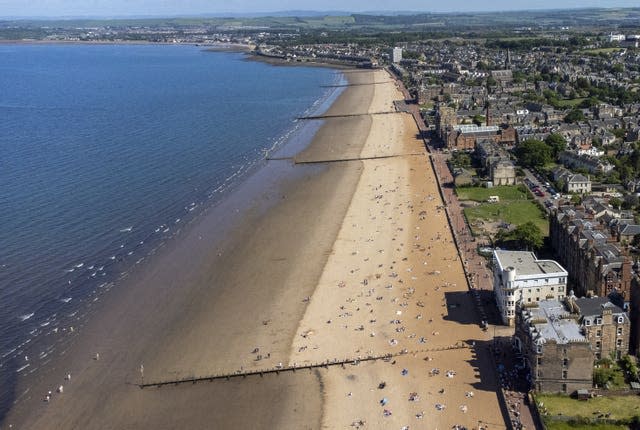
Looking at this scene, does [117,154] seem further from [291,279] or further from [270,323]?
[270,323]

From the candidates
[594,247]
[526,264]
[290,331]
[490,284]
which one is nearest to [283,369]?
[290,331]

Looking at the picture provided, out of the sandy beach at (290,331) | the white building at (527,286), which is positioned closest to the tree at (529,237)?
the sandy beach at (290,331)

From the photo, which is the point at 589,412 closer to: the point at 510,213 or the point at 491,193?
the point at 510,213

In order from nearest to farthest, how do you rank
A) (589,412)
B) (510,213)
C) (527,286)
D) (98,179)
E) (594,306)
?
(589,412), (594,306), (527,286), (510,213), (98,179)

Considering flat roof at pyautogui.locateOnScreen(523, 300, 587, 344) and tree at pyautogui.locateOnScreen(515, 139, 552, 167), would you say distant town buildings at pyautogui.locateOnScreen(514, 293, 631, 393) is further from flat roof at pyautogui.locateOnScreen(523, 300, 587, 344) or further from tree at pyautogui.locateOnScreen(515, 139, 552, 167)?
tree at pyautogui.locateOnScreen(515, 139, 552, 167)

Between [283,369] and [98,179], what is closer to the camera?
[283,369]

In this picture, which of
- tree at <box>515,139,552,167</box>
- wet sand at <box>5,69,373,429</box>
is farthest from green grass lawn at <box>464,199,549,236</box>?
tree at <box>515,139,552,167</box>
